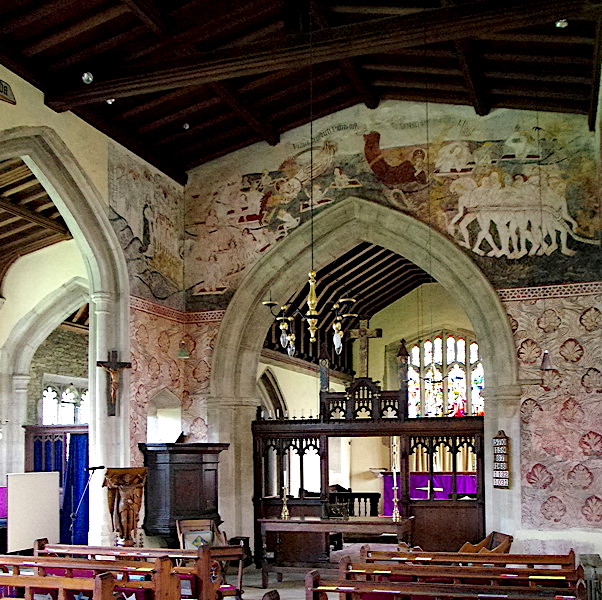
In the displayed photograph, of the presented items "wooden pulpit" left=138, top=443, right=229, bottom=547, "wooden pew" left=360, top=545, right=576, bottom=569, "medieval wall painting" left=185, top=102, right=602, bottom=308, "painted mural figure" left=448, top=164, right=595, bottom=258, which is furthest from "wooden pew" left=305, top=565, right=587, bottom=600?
"painted mural figure" left=448, top=164, right=595, bottom=258

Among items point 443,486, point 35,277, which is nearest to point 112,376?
point 35,277

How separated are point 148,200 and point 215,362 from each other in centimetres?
216

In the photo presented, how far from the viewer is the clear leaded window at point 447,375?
20.0 m

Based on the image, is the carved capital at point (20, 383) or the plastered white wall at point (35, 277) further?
the carved capital at point (20, 383)

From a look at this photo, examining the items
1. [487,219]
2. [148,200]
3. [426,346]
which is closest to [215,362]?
[148,200]

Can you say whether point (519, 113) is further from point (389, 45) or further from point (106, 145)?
point (106, 145)

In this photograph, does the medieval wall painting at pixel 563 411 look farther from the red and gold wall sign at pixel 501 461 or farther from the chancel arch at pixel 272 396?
the chancel arch at pixel 272 396

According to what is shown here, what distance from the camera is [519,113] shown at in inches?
426

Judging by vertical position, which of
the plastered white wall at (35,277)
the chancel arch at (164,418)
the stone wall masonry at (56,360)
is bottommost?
the chancel arch at (164,418)

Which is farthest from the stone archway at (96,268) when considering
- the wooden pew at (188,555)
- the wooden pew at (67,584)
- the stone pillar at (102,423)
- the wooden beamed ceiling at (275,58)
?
the wooden pew at (67,584)

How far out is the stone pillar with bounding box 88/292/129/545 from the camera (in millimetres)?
9844

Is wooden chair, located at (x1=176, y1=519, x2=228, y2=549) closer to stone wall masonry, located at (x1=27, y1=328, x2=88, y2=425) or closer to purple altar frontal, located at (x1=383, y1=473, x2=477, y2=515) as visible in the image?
purple altar frontal, located at (x1=383, y1=473, x2=477, y2=515)

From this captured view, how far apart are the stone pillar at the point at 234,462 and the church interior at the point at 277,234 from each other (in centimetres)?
3

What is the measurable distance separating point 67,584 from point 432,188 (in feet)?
23.2
